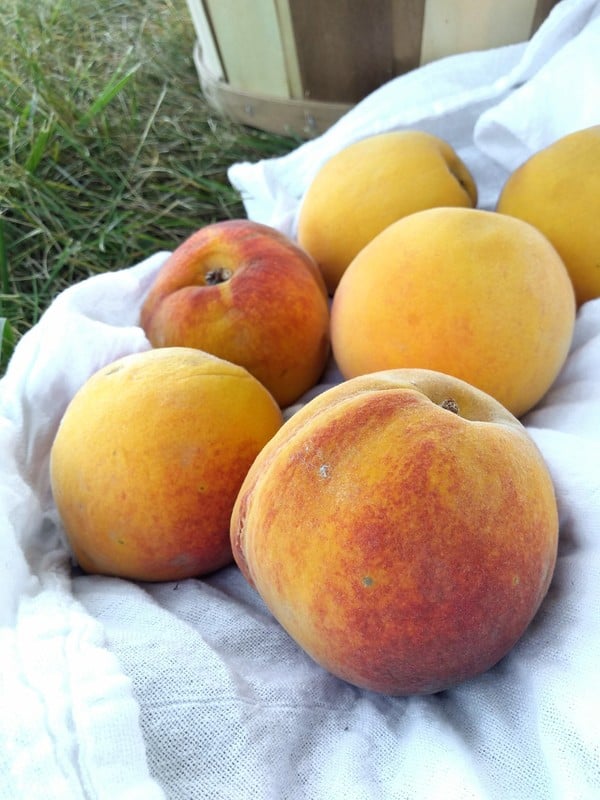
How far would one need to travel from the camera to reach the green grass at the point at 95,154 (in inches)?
48.1

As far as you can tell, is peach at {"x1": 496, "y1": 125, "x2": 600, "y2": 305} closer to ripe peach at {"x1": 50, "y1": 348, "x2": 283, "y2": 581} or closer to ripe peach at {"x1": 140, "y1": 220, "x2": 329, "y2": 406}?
ripe peach at {"x1": 140, "y1": 220, "x2": 329, "y2": 406}

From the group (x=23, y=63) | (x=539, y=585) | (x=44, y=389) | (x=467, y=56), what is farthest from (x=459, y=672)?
(x=23, y=63)

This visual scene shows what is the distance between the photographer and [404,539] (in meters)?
Result: 0.43

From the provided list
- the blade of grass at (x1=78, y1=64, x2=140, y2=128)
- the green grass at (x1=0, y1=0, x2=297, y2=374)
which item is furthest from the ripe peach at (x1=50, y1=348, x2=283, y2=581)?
the blade of grass at (x1=78, y1=64, x2=140, y2=128)

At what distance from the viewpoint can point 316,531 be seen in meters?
0.45

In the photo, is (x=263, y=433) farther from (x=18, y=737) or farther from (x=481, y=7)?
(x=481, y=7)

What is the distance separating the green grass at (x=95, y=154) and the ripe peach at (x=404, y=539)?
0.69 meters

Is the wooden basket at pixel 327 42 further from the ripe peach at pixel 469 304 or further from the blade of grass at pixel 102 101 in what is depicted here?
the ripe peach at pixel 469 304

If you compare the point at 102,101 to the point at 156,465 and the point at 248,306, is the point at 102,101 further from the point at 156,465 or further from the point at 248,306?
the point at 156,465

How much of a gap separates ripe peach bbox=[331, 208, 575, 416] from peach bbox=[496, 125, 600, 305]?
0.11 m

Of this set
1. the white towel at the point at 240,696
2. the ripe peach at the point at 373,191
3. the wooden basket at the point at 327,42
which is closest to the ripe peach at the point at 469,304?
the white towel at the point at 240,696

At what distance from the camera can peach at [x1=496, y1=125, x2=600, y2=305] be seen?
0.80m

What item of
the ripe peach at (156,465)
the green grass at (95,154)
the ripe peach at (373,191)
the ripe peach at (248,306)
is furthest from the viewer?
the green grass at (95,154)

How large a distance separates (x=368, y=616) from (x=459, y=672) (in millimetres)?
78
